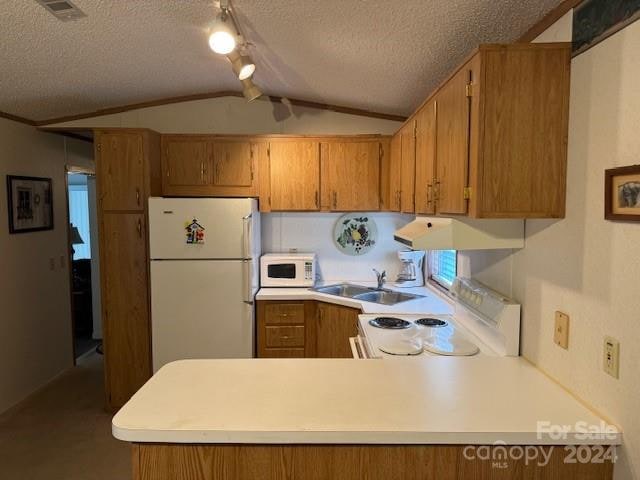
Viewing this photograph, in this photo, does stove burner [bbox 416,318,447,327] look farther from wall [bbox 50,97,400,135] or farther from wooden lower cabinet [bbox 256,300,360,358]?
wall [bbox 50,97,400,135]

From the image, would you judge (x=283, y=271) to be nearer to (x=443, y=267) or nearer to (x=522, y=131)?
(x=443, y=267)

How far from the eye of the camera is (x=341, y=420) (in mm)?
1279

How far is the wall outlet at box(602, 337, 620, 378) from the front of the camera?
48.6 inches

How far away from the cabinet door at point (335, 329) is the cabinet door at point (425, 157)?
3.61 feet

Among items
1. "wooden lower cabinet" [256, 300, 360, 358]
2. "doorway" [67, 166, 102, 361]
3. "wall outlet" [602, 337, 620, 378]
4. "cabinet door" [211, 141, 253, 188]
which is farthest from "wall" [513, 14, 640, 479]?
"doorway" [67, 166, 102, 361]

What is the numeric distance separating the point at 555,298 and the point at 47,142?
420cm

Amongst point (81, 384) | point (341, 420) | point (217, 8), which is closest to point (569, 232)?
point (341, 420)

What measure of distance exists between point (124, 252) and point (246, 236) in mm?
995

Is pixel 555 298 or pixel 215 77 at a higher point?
pixel 215 77

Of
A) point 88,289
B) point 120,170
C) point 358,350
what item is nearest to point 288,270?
point 358,350

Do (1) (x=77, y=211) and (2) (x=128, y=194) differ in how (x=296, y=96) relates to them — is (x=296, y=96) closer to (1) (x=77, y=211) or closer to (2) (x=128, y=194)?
(2) (x=128, y=194)

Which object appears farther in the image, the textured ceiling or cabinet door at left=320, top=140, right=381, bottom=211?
cabinet door at left=320, top=140, right=381, bottom=211

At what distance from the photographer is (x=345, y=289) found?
3695mm

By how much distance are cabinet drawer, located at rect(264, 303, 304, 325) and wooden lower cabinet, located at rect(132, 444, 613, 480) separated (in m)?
2.05
